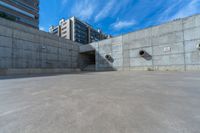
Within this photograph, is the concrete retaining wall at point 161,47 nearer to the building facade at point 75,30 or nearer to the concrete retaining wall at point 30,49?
the concrete retaining wall at point 30,49

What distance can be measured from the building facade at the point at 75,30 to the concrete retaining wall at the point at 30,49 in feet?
119

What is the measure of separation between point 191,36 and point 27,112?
15382 mm

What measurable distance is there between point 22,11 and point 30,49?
29758 mm

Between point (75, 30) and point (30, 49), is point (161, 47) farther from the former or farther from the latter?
point (75, 30)

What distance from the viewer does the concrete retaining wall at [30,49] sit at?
11.3 metres

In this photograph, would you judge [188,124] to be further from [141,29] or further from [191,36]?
[141,29]

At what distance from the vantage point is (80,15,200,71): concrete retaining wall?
412 inches

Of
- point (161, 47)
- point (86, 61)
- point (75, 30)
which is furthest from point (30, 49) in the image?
point (75, 30)

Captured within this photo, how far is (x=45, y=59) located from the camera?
15219 millimetres

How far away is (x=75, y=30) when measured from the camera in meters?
50.8

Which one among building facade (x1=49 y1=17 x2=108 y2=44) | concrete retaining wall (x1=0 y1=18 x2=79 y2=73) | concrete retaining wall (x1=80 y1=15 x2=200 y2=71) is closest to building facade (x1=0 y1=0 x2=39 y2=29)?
building facade (x1=49 y1=17 x2=108 y2=44)

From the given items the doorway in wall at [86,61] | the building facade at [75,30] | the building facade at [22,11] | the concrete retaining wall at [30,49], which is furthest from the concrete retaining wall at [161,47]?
the building facade at [75,30]

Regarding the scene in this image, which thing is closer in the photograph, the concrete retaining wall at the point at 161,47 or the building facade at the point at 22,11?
the concrete retaining wall at the point at 161,47

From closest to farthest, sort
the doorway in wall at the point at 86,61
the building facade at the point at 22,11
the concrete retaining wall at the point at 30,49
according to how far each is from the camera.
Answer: the concrete retaining wall at the point at 30,49 → the doorway in wall at the point at 86,61 → the building facade at the point at 22,11
